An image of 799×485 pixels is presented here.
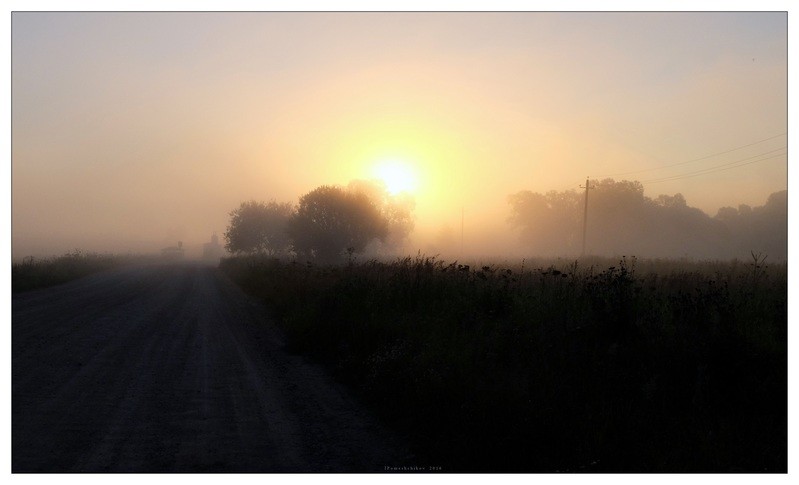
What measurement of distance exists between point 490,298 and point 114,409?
276 inches

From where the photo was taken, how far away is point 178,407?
7051 millimetres

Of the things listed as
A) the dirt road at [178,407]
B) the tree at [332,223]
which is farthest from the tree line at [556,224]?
the dirt road at [178,407]

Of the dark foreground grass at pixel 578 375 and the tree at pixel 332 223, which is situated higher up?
the tree at pixel 332 223

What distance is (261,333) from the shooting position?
14.0 meters

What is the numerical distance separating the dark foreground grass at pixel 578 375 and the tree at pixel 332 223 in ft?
153

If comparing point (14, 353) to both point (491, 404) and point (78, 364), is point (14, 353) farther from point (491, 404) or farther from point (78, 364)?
point (491, 404)

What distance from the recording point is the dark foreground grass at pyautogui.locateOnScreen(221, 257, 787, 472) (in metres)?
5.41

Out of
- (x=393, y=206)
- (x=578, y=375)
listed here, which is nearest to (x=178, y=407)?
(x=578, y=375)

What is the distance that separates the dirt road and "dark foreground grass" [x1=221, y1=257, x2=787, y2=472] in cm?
77

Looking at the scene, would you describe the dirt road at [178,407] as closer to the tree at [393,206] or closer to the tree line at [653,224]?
the tree at [393,206]

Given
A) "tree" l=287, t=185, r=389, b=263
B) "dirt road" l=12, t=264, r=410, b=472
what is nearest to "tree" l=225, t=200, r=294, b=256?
"tree" l=287, t=185, r=389, b=263

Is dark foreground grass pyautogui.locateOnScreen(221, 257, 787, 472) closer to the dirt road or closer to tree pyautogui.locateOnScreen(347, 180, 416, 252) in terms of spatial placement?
the dirt road

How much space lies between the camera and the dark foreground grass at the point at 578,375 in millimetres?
5406

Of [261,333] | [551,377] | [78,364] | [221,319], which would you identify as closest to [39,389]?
[78,364]
